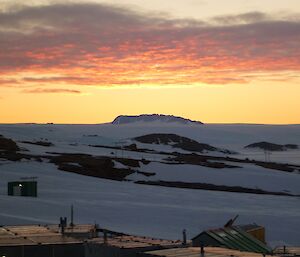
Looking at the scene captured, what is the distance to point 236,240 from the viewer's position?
70.3 ft

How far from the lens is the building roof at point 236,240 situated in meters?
20.8

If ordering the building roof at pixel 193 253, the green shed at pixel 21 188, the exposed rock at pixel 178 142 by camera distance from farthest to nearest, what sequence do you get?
the exposed rock at pixel 178 142
the green shed at pixel 21 188
the building roof at pixel 193 253

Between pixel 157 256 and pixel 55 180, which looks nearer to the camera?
pixel 157 256

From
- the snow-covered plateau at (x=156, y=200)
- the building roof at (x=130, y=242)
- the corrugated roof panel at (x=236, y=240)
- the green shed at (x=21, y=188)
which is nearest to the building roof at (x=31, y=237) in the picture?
the building roof at (x=130, y=242)

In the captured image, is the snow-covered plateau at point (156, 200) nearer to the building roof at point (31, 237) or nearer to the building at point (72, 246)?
the building roof at point (31, 237)

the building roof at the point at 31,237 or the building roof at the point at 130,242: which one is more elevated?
the building roof at the point at 31,237

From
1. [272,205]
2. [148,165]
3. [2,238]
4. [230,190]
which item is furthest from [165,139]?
[2,238]

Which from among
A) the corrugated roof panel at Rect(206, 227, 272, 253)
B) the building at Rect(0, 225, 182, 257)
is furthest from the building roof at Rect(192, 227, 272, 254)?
the building at Rect(0, 225, 182, 257)

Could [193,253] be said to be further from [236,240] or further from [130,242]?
[236,240]

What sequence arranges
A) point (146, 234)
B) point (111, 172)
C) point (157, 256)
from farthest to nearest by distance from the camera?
1. point (111, 172)
2. point (146, 234)
3. point (157, 256)

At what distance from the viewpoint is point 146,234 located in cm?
2794

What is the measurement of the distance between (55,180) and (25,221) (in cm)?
1826

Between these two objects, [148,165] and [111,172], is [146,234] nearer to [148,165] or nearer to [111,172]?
[111,172]

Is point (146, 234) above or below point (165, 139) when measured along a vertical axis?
below
